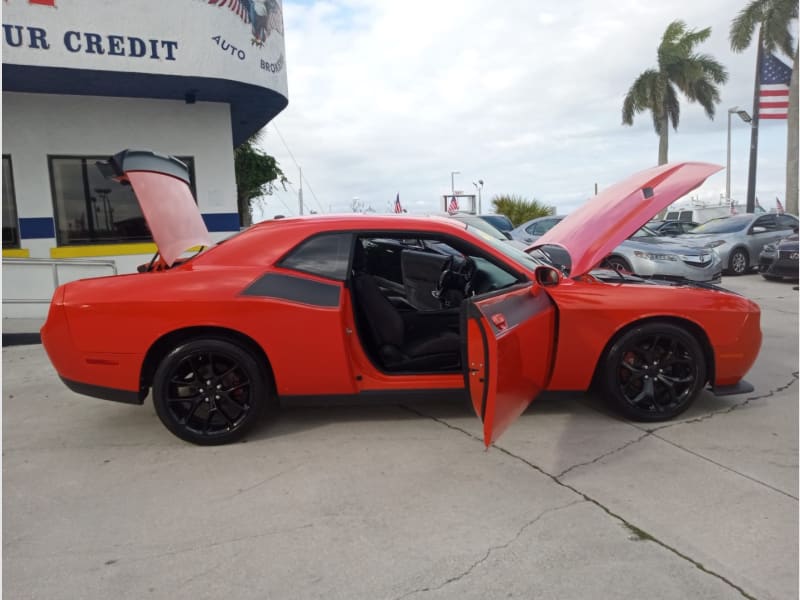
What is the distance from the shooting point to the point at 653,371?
12.4 feet

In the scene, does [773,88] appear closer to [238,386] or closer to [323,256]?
[323,256]

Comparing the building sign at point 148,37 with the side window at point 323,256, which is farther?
the building sign at point 148,37

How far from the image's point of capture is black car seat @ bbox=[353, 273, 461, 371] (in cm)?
394

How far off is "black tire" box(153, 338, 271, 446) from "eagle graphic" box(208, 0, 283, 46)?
723 cm

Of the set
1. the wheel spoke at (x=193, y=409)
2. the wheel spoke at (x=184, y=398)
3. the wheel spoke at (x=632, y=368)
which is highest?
the wheel spoke at (x=632, y=368)

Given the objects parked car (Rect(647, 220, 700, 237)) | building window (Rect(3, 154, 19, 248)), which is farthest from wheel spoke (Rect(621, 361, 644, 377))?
parked car (Rect(647, 220, 700, 237))

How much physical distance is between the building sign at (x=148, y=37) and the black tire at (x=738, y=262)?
1054 cm

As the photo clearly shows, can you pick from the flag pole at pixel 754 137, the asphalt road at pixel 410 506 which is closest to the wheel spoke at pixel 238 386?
the asphalt road at pixel 410 506

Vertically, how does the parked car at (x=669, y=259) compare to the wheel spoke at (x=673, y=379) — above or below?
above

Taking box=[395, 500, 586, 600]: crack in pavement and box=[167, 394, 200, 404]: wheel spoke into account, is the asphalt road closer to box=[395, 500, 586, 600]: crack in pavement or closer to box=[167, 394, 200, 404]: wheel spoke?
box=[395, 500, 586, 600]: crack in pavement

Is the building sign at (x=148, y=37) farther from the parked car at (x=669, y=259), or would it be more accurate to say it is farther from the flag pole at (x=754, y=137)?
the flag pole at (x=754, y=137)

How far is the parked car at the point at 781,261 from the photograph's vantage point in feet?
34.6

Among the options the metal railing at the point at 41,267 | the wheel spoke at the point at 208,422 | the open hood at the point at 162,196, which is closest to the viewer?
the wheel spoke at the point at 208,422

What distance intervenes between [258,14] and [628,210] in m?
8.22
